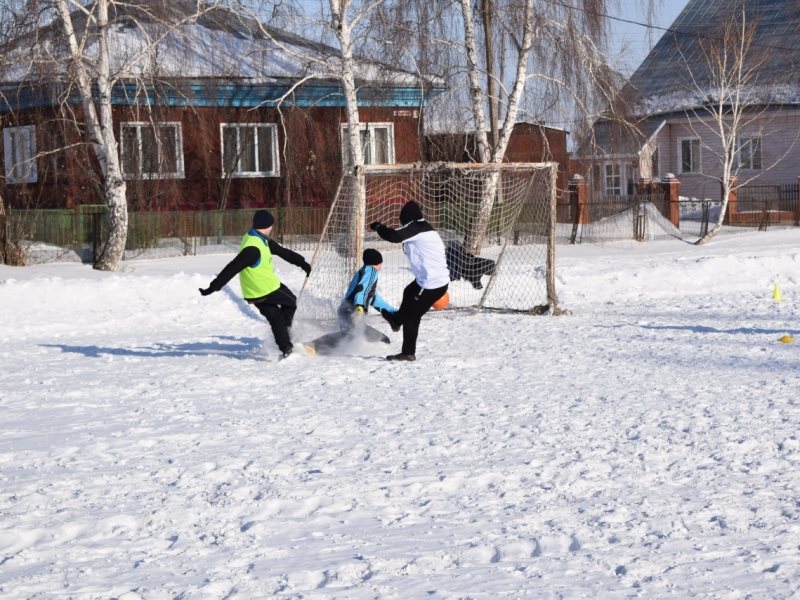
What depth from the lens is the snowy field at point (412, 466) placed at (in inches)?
203

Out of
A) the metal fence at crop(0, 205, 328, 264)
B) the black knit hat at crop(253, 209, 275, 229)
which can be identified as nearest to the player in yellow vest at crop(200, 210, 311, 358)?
the black knit hat at crop(253, 209, 275, 229)

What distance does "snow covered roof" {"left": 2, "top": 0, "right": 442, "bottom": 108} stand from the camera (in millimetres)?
19094

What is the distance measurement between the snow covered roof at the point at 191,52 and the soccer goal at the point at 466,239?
245 cm

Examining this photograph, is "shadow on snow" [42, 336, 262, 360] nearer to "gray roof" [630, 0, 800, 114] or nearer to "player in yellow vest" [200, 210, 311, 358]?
"player in yellow vest" [200, 210, 311, 358]

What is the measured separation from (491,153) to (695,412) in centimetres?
1558

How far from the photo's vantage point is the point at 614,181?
42.1m

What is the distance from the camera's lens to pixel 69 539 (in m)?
5.80

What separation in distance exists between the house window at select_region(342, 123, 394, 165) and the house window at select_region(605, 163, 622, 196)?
1378 centimetres

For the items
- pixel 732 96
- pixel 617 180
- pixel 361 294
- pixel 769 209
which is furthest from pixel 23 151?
pixel 617 180

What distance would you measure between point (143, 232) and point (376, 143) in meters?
6.99

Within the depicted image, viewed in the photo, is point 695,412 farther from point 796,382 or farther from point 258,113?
point 258,113

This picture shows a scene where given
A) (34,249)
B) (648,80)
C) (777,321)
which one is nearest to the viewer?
(777,321)

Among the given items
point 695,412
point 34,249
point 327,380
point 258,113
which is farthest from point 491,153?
point 695,412

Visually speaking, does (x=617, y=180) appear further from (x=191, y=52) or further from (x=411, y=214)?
(x=411, y=214)
